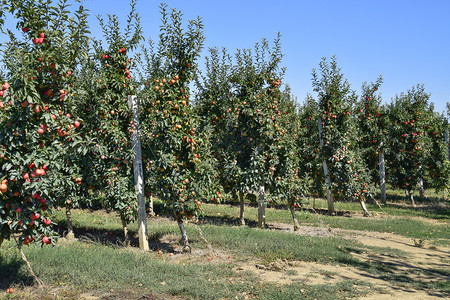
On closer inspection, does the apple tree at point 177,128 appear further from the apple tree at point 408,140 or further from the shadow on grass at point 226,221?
the apple tree at point 408,140

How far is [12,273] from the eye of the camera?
7145 millimetres

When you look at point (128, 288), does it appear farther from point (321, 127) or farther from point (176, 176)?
point (321, 127)

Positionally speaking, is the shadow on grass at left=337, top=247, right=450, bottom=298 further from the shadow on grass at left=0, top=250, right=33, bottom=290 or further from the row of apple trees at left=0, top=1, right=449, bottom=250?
the shadow on grass at left=0, top=250, right=33, bottom=290

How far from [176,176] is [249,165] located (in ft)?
16.4

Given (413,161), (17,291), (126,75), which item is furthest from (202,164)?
(413,161)

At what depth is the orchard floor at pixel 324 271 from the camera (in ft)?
20.8

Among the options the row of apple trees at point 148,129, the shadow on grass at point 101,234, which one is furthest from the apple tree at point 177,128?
the shadow on grass at point 101,234

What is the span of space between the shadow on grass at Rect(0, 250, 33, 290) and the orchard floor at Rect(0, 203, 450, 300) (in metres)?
0.32

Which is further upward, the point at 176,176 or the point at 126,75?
the point at 126,75

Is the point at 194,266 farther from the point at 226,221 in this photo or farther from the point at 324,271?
the point at 226,221

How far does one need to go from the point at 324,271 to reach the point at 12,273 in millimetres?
6954

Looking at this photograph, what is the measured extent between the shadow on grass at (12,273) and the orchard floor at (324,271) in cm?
32

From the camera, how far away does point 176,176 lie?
926cm

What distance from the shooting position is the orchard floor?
249 inches
